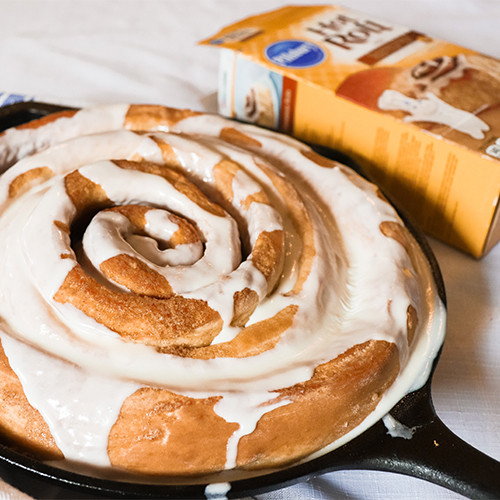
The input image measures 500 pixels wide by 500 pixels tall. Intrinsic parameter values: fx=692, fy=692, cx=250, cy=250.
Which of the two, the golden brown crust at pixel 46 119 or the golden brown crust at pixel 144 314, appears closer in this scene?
A: the golden brown crust at pixel 144 314

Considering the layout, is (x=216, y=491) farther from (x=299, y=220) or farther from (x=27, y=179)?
(x=27, y=179)

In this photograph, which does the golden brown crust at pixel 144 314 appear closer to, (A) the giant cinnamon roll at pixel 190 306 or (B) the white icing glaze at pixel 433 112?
(A) the giant cinnamon roll at pixel 190 306

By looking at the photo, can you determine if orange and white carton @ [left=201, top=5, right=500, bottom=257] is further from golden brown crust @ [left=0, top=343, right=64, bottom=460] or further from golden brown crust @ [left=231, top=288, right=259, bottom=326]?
golden brown crust @ [left=0, top=343, right=64, bottom=460]

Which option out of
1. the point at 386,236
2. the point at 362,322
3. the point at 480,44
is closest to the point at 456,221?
the point at 386,236

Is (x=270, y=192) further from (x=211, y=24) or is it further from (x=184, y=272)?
(x=211, y=24)

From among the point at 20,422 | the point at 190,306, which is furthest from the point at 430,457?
the point at 20,422

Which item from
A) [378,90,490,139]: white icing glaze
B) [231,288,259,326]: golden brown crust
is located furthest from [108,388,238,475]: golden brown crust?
[378,90,490,139]: white icing glaze

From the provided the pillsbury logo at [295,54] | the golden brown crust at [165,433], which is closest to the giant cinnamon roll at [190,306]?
the golden brown crust at [165,433]
